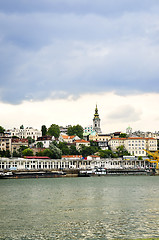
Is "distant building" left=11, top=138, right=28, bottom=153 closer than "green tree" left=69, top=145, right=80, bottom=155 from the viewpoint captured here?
Yes

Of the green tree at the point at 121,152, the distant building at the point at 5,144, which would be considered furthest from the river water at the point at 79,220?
the green tree at the point at 121,152

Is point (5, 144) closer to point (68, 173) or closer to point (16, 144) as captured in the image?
point (16, 144)

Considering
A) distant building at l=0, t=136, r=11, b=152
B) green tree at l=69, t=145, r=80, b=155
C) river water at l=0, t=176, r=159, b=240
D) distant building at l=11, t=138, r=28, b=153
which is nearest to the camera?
river water at l=0, t=176, r=159, b=240

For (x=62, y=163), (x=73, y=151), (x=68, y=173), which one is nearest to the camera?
(x=68, y=173)

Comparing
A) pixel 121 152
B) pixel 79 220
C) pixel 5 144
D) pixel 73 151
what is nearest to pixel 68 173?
pixel 73 151

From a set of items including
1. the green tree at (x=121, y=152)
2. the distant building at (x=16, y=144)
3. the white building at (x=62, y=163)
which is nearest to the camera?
the white building at (x=62, y=163)

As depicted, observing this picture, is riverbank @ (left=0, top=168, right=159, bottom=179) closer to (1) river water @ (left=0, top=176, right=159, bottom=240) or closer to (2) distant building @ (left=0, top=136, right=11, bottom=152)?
(2) distant building @ (left=0, top=136, right=11, bottom=152)

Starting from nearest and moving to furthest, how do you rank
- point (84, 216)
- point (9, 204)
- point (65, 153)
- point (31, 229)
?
point (31, 229)
point (84, 216)
point (9, 204)
point (65, 153)

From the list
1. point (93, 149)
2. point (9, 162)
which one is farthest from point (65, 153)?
point (9, 162)

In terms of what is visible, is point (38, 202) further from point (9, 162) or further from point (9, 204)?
point (9, 162)

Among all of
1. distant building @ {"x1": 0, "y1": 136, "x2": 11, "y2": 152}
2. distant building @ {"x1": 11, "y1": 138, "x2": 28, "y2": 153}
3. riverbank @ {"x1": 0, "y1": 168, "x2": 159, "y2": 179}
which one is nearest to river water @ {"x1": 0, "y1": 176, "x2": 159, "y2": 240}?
riverbank @ {"x1": 0, "y1": 168, "x2": 159, "y2": 179}

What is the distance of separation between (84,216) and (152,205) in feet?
28.9

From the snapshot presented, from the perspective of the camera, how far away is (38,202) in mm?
41812

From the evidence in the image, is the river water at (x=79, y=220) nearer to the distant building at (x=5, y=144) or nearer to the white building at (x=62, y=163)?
the white building at (x=62, y=163)
